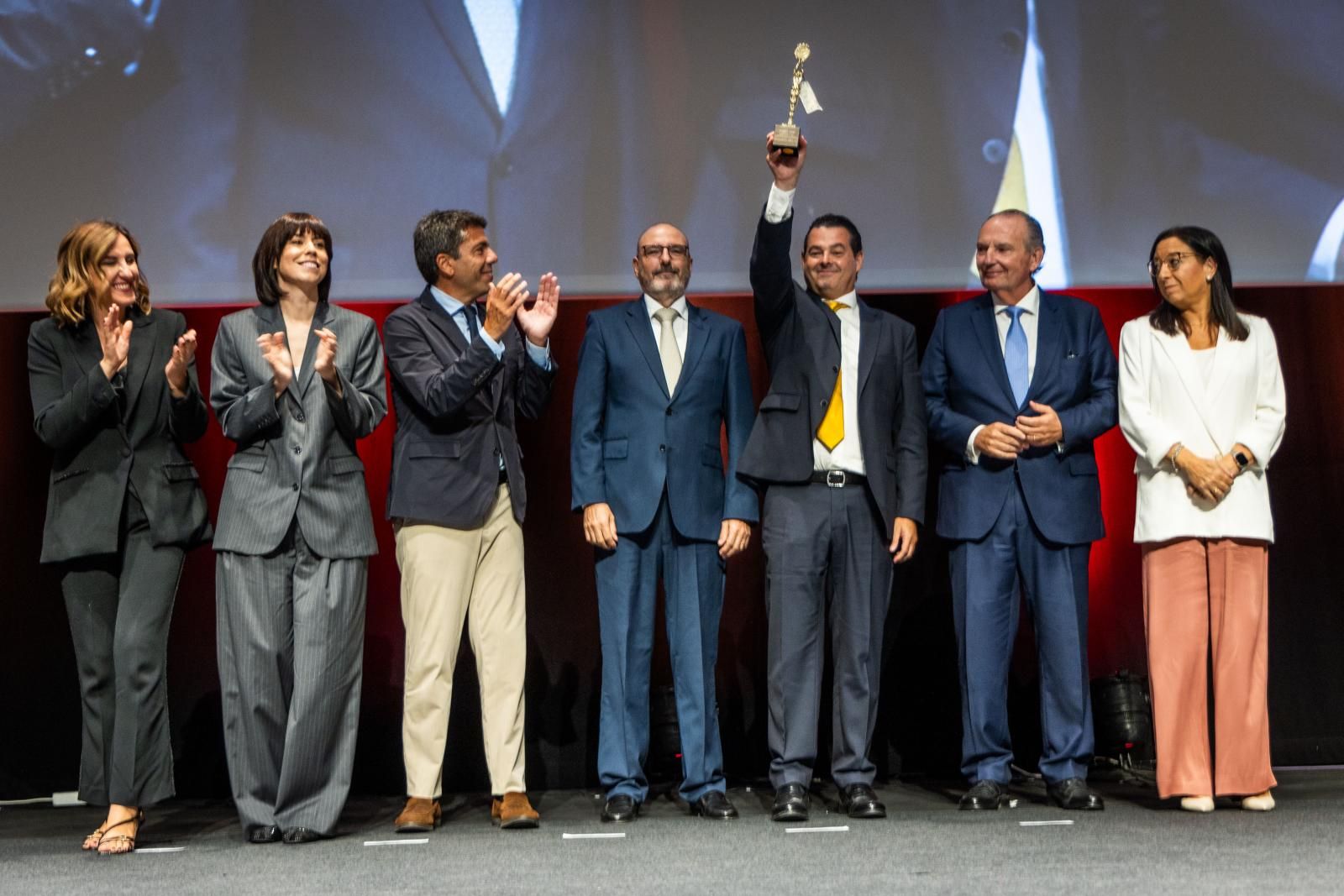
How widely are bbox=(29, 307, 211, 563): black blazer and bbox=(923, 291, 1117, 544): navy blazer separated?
7.24 feet

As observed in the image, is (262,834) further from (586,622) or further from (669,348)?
(669,348)

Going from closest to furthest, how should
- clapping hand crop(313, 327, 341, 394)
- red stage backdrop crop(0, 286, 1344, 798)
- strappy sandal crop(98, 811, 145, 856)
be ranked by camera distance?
strappy sandal crop(98, 811, 145, 856)
clapping hand crop(313, 327, 341, 394)
red stage backdrop crop(0, 286, 1344, 798)

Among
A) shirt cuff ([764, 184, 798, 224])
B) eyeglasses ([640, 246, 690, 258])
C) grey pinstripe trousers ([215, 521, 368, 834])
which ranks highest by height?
shirt cuff ([764, 184, 798, 224])

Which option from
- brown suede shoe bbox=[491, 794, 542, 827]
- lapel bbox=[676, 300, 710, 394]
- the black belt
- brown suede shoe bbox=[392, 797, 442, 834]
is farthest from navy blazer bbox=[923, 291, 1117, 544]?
brown suede shoe bbox=[392, 797, 442, 834]

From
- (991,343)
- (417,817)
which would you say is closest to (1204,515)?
(991,343)

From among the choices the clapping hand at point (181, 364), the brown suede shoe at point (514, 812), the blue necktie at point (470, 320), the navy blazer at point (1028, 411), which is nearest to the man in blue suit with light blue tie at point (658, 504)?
the brown suede shoe at point (514, 812)

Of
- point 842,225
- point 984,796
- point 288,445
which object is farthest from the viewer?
point 842,225

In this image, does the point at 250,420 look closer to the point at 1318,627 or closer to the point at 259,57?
the point at 259,57

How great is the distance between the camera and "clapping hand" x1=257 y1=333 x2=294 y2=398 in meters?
3.59

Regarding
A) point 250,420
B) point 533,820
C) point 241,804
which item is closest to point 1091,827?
point 533,820

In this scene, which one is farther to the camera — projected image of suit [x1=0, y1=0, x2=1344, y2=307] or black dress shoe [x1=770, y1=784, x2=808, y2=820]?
projected image of suit [x1=0, y1=0, x2=1344, y2=307]

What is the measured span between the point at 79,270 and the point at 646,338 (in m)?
1.63

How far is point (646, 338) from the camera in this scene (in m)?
4.04

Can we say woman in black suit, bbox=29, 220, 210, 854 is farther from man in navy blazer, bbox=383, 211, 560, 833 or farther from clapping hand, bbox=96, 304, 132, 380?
man in navy blazer, bbox=383, 211, 560, 833
